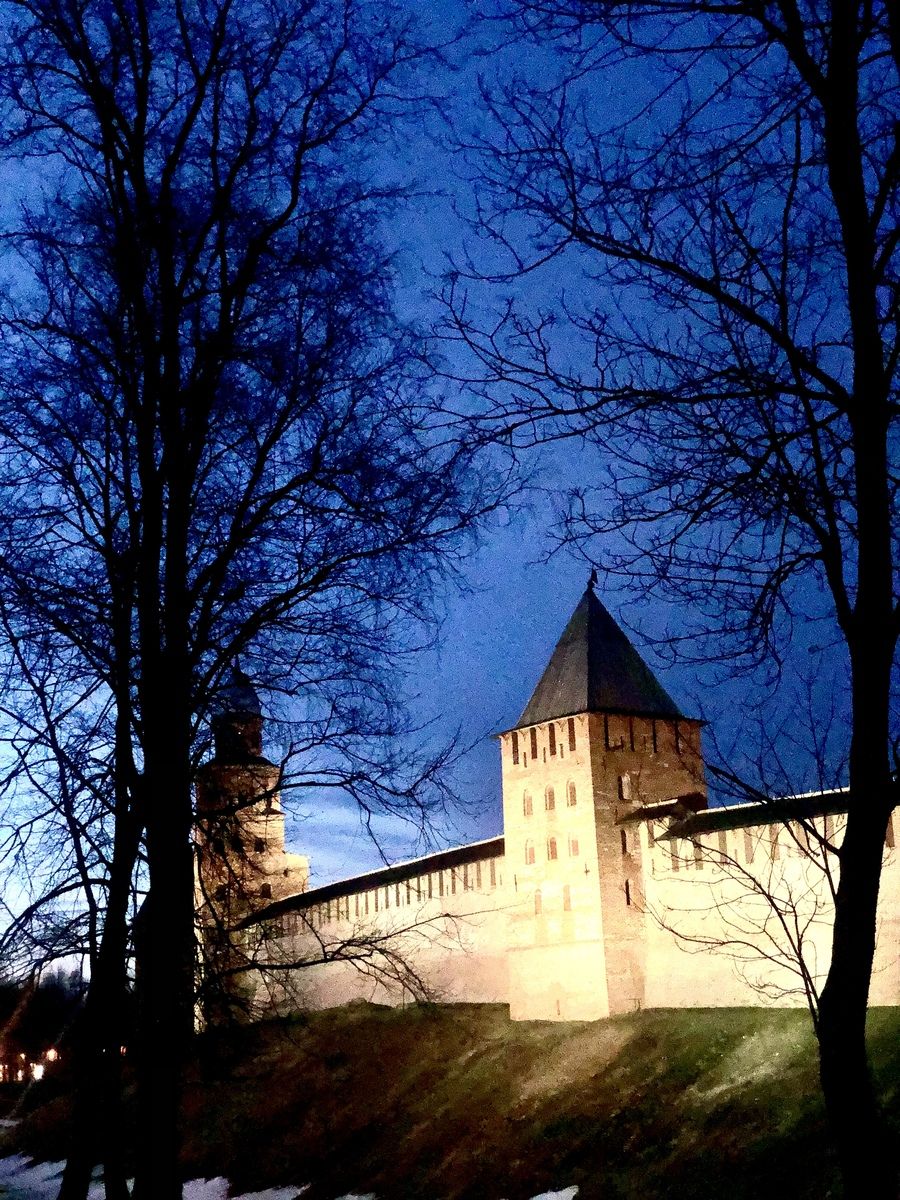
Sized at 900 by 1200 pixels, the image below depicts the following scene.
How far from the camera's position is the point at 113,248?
6.79 metres

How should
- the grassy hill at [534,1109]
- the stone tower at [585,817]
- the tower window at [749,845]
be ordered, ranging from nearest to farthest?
the grassy hill at [534,1109] < the tower window at [749,845] < the stone tower at [585,817]

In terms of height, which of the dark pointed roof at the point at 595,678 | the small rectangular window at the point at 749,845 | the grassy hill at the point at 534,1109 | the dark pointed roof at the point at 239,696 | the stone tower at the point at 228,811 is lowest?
the grassy hill at the point at 534,1109

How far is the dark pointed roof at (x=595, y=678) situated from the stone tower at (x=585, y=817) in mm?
37

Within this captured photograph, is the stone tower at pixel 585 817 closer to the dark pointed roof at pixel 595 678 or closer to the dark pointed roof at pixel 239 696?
the dark pointed roof at pixel 595 678

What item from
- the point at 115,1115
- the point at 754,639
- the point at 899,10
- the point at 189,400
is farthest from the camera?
the point at 115,1115

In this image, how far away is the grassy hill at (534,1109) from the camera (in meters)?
19.5

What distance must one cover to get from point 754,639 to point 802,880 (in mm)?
19579

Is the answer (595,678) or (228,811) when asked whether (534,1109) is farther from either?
(228,811)

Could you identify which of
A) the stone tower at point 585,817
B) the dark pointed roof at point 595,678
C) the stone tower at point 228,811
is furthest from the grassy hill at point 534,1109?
the dark pointed roof at point 595,678

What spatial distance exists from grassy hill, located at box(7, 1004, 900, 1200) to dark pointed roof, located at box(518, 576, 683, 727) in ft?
24.9

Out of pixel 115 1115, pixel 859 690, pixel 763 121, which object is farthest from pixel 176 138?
pixel 115 1115

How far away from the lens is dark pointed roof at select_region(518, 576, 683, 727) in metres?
30.8

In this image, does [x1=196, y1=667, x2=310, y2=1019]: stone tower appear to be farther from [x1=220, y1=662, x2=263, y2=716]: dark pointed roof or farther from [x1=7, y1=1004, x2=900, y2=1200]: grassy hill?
[x1=7, y1=1004, x2=900, y2=1200]: grassy hill

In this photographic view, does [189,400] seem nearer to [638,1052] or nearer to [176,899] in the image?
[176,899]
